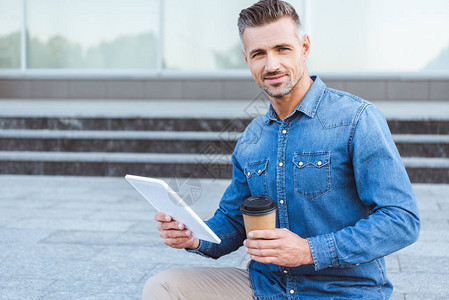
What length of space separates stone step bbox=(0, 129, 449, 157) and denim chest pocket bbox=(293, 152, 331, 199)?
5.79 m

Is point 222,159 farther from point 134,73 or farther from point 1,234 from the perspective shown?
point 134,73

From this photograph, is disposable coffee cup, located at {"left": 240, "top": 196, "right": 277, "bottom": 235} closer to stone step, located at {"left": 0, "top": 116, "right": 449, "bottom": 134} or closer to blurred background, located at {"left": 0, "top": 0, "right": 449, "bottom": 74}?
stone step, located at {"left": 0, "top": 116, "right": 449, "bottom": 134}

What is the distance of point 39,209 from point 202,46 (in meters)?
6.27

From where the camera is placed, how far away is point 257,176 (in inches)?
92.3

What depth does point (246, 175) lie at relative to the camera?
2420 mm

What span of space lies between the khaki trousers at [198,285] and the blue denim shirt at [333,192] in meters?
0.06

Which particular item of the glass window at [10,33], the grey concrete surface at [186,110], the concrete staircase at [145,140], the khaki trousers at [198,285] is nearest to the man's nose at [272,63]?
the khaki trousers at [198,285]

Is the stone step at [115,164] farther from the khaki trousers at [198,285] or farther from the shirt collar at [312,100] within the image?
the shirt collar at [312,100]

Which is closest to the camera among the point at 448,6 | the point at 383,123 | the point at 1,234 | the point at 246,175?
the point at 383,123

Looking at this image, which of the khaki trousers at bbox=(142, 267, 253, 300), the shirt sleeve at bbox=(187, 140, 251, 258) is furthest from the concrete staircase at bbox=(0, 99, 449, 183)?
the khaki trousers at bbox=(142, 267, 253, 300)

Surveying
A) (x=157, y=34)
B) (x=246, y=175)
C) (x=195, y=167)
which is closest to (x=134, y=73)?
(x=157, y=34)

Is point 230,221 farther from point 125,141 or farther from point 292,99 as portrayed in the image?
point 125,141

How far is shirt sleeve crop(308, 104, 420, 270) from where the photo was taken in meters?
1.94

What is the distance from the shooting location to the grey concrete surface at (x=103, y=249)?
12.5 ft
